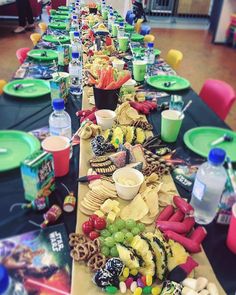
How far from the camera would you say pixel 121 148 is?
99 cm

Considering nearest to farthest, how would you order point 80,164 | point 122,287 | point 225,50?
point 122,287, point 80,164, point 225,50

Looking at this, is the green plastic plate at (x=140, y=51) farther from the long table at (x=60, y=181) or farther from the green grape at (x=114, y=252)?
the green grape at (x=114, y=252)

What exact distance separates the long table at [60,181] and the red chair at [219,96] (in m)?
0.18

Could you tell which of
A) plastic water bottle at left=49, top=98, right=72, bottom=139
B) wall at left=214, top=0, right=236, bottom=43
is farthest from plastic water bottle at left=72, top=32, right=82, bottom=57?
wall at left=214, top=0, right=236, bottom=43

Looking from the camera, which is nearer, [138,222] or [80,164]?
[138,222]

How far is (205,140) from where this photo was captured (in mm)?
1170

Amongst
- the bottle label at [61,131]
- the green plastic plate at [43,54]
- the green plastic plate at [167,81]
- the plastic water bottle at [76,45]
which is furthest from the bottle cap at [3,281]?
the green plastic plate at [43,54]

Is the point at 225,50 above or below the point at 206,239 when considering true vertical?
below

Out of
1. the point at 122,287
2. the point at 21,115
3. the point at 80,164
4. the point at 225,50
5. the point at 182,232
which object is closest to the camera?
the point at 122,287

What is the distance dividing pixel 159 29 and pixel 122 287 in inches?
275

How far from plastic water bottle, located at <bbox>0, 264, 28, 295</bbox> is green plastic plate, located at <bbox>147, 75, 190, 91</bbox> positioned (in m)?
1.25

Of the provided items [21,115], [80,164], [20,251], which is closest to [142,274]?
[20,251]

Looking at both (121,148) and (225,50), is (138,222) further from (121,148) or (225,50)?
(225,50)

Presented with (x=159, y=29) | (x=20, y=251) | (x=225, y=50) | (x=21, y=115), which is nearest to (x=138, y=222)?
(x=20, y=251)
